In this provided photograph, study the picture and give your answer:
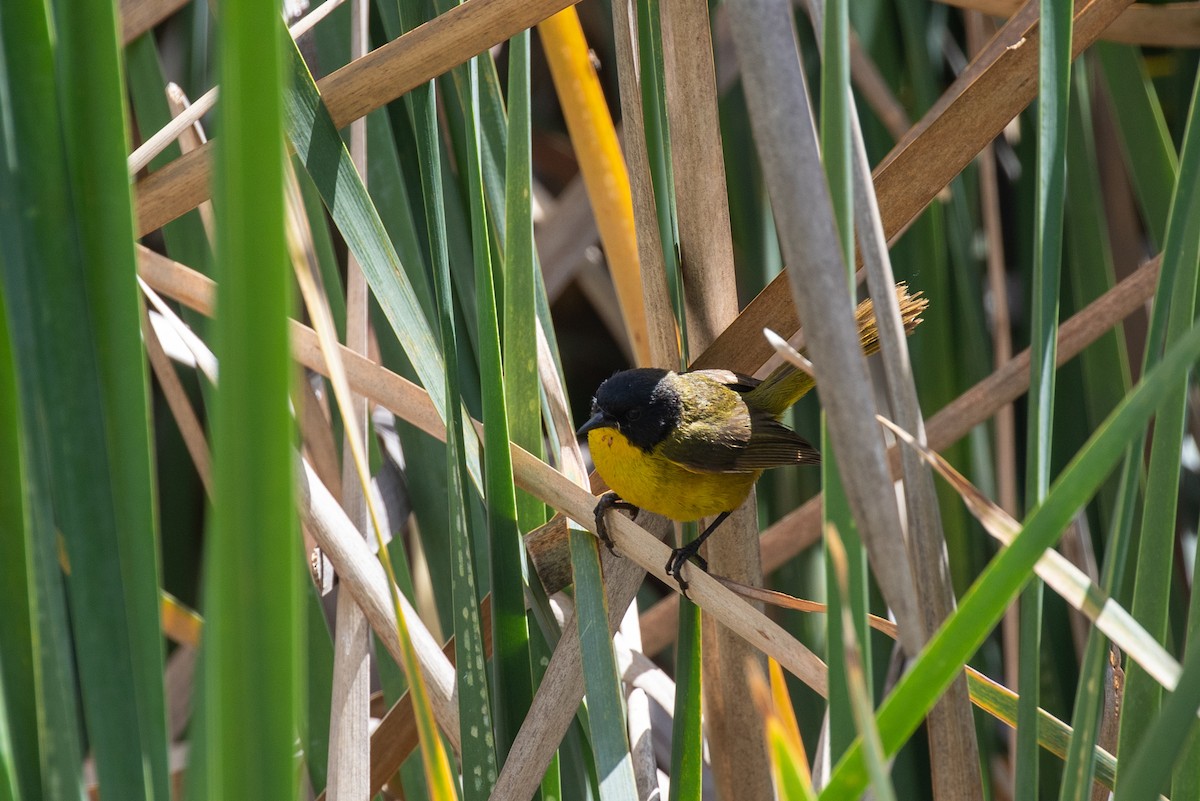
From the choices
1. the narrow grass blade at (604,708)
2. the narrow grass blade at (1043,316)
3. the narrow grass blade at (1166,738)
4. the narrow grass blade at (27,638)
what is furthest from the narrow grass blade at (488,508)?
the narrow grass blade at (1166,738)

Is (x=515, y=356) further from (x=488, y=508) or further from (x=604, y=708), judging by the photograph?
Answer: (x=604, y=708)

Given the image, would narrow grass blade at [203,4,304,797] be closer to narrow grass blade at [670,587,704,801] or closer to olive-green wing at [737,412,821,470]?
narrow grass blade at [670,587,704,801]

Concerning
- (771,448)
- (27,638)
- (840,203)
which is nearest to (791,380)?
(771,448)

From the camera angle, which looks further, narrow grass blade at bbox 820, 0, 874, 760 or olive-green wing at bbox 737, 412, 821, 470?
olive-green wing at bbox 737, 412, 821, 470

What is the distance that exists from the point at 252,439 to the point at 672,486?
1105mm

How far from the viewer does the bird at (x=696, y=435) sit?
156 cm

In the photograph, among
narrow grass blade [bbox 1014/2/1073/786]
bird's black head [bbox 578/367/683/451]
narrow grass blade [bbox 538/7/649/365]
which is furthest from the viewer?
bird's black head [bbox 578/367/683/451]

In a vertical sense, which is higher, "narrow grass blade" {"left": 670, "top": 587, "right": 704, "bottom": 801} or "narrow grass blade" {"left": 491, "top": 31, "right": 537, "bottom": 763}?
"narrow grass blade" {"left": 491, "top": 31, "right": 537, "bottom": 763}

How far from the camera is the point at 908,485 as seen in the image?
2.91ft

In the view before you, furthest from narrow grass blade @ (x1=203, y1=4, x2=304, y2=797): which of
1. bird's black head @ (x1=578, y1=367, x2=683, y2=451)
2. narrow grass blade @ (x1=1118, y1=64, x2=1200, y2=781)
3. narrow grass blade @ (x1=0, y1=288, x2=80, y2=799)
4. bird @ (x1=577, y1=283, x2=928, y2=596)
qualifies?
bird's black head @ (x1=578, y1=367, x2=683, y2=451)

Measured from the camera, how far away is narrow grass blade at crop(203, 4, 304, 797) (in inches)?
19.8

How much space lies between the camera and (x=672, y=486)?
1.58m

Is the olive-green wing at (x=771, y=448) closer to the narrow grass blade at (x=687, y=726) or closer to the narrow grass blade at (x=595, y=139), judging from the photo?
the narrow grass blade at (x=595, y=139)

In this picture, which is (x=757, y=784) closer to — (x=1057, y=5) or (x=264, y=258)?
(x=1057, y=5)
